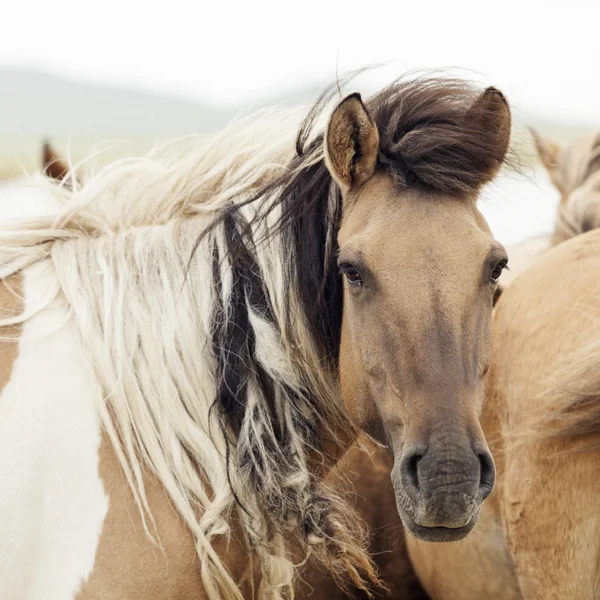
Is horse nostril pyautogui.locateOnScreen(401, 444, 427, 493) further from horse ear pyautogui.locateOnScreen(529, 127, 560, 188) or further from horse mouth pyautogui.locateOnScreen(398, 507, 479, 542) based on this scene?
horse ear pyautogui.locateOnScreen(529, 127, 560, 188)

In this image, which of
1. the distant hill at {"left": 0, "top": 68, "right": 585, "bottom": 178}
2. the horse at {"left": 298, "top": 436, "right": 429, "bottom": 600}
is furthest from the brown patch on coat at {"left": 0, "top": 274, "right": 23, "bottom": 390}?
the distant hill at {"left": 0, "top": 68, "right": 585, "bottom": 178}

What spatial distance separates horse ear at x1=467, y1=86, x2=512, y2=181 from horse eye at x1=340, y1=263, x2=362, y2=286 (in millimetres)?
583

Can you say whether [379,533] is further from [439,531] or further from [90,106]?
[90,106]

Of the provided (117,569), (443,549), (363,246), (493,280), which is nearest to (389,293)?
(363,246)

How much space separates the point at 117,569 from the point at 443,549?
1.71 metres

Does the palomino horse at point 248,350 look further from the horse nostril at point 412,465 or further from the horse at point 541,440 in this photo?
the horse at point 541,440

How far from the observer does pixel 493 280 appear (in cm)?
227

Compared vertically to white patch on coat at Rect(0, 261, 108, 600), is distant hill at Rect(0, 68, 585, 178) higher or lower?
lower

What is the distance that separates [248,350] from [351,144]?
73 cm

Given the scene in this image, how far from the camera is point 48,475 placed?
2209mm

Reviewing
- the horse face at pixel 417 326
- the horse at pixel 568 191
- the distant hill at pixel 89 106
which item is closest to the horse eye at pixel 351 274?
the horse face at pixel 417 326

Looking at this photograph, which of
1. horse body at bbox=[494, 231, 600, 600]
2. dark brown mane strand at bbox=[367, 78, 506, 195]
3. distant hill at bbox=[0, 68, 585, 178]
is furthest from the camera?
distant hill at bbox=[0, 68, 585, 178]

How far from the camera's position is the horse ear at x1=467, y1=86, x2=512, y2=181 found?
2.35 meters

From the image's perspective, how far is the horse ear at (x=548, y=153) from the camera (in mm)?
4952
